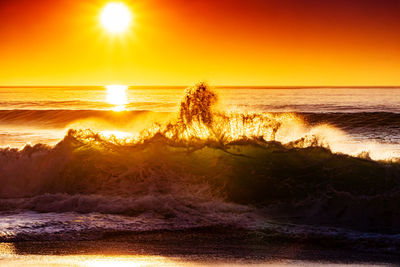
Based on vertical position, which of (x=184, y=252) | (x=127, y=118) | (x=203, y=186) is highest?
(x=203, y=186)

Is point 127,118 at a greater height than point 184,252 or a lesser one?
lesser

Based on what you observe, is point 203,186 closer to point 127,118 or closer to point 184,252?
point 184,252

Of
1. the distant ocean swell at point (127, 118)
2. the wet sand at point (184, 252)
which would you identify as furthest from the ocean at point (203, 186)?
the distant ocean swell at point (127, 118)

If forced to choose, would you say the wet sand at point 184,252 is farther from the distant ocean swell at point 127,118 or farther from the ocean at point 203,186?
the distant ocean swell at point 127,118

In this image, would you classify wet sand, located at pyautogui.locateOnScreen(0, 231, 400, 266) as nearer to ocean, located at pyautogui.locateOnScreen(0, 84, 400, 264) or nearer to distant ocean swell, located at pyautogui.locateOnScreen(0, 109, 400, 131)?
ocean, located at pyautogui.locateOnScreen(0, 84, 400, 264)

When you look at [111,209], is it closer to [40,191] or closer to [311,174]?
[40,191]

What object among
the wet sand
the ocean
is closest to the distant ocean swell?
the ocean

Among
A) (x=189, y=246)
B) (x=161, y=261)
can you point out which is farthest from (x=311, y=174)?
(x=161, y=261)

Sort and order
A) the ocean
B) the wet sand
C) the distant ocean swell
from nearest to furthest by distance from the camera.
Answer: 1. the wet sand
2. the ocean
3. the distant ocean swell

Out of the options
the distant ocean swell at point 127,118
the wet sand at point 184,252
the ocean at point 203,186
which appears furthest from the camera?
the distant ocean swell at point 127,118

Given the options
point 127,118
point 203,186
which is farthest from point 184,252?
point 127,118

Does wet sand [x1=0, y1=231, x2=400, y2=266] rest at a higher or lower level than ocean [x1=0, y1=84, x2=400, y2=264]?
lower

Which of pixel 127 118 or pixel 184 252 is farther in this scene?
pixel 127 118

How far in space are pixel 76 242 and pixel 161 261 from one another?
1.45 meters
